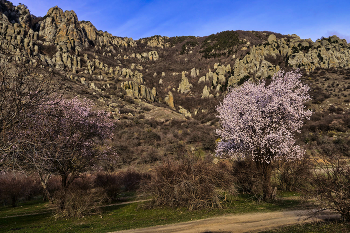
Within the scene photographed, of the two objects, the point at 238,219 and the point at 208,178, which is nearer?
the point at 238,219

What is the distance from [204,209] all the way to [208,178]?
1936mm

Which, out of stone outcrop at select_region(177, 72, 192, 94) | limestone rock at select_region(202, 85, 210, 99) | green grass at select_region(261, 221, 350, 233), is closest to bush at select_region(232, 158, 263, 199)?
green grass at select_region(261, 221, 350, 233)

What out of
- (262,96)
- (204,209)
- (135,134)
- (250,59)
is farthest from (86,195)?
(250,59)

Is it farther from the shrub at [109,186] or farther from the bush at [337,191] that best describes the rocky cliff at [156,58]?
the bush at [337,191]

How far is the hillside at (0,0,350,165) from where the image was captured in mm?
42938

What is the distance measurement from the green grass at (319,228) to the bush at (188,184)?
564cm

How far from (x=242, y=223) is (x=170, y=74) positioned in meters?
105

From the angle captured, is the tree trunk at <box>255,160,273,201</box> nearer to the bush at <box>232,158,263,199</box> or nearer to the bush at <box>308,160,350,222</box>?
the bush at <box>232,158,263,199</box>

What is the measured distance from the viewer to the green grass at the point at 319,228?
797 cm

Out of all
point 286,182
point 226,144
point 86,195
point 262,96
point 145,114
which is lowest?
point 286,182

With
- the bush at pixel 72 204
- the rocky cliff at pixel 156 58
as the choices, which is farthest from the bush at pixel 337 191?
the rocky cliff at pixel 156 58

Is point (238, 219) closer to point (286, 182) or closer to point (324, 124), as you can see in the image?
point (286, 182)

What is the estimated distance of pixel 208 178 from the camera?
14.9 meters

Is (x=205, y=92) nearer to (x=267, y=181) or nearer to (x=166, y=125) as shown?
(x=166, y=125)
